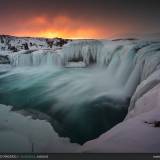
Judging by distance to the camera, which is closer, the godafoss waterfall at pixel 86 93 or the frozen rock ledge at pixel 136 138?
the frozen rock ledge at pixel 136 138

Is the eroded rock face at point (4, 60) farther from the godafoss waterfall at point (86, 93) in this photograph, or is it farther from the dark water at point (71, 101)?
the dark water at point (71, 101)

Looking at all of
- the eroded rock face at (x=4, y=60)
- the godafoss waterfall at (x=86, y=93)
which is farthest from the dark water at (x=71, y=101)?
the eroded rock face at (x=4, y=60)

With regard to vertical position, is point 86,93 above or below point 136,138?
below

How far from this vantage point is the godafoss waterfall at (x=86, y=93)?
6.32 ft

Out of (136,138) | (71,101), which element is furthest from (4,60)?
(136,138)

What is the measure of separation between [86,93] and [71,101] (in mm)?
179

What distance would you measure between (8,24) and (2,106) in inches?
29.7

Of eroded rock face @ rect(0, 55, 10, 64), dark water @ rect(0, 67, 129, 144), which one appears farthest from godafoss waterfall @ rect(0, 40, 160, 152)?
eroded rock face @ rect(0, 55, 10, 64)

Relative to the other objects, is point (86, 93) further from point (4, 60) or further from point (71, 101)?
point (4, 60)

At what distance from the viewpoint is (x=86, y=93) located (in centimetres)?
239

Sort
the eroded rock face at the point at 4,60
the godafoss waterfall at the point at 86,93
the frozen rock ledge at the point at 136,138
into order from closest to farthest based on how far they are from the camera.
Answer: the frozen rock ledge at the point at 136,138, the godafoss waterfall at the point at 86,93, the eroded rock face at the point at 4,60

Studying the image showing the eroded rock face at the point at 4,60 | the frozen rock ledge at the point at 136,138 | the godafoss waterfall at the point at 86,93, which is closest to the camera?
the frozen rock ledge at the point at 136,138

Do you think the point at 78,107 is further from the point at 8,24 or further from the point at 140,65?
the point at 8,24

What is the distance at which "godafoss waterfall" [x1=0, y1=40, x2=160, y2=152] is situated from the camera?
193 centimetres
